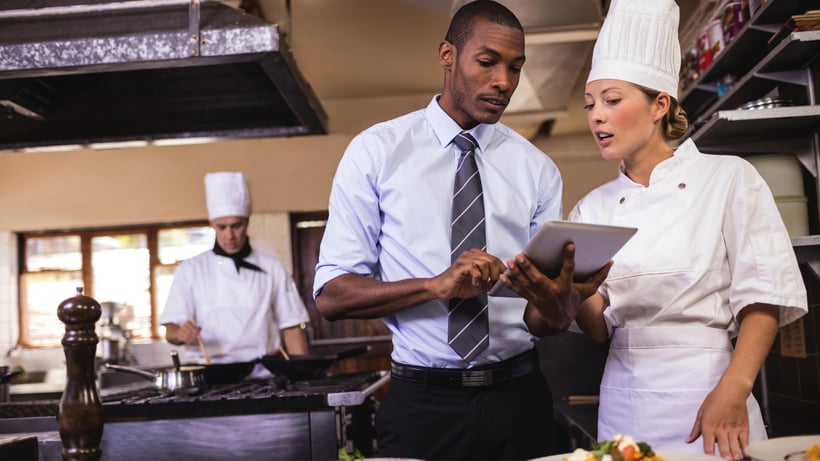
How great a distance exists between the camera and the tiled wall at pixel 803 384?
8.87 feet

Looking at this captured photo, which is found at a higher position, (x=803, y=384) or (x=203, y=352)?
(x=203, y=352)

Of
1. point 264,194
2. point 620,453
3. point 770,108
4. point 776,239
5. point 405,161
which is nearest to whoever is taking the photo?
point 620,453

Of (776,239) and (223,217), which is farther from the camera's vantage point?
(223,217)

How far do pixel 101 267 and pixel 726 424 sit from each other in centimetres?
798

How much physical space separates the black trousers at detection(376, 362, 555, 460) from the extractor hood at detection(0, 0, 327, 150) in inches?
54.9

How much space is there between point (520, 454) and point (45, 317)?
7.87 meters

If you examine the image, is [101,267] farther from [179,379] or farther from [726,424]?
[726,424]

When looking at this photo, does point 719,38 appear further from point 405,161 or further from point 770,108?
point 405,161

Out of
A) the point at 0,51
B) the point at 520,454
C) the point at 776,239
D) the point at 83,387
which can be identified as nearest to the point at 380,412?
the point at 520,454

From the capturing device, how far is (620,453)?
1.07 metres

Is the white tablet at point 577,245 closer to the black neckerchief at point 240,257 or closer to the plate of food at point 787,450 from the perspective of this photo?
the plate of food at point 787,450

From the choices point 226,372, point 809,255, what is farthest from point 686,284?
point 226,372

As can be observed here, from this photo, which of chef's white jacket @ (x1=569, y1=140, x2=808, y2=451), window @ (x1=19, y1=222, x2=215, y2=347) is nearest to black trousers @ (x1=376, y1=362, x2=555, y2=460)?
chef's white jacket @ (x1=569, y1=140, x2=808, y2=451)

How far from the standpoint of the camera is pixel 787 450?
1.16m
